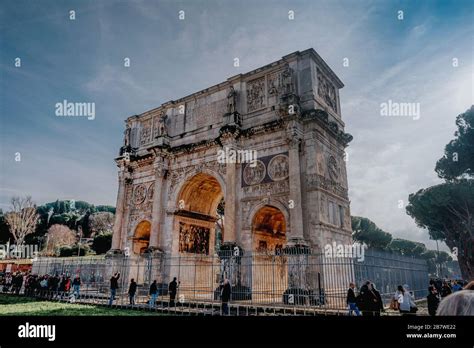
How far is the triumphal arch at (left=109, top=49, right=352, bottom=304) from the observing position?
52.6 feet

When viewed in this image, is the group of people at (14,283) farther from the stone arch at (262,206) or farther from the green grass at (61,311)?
the stone arch at (262,206)

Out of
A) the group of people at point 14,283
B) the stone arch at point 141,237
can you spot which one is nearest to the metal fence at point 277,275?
the stone arch at point 141,237

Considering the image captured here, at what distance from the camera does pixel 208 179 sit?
21.0 m

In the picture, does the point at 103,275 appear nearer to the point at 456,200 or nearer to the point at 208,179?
the point at 208,179

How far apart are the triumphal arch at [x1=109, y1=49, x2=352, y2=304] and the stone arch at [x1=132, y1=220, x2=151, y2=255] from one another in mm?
73

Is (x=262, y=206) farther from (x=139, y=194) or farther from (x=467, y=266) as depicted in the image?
(x=467, y=266)

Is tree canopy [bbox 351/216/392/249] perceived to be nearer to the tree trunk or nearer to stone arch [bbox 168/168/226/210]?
the tree trunk

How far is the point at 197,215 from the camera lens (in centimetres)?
2181

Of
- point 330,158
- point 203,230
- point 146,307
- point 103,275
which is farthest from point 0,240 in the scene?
point 330,158

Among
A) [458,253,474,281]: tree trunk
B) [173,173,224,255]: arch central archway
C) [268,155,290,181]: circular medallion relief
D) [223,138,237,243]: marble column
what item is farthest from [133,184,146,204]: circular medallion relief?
[458,253,474,281]: tree trunk

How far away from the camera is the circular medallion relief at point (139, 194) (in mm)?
23031

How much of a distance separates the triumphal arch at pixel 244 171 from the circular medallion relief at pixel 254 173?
0.06 m

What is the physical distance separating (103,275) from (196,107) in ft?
43.5

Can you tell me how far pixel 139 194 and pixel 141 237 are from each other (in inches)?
124
